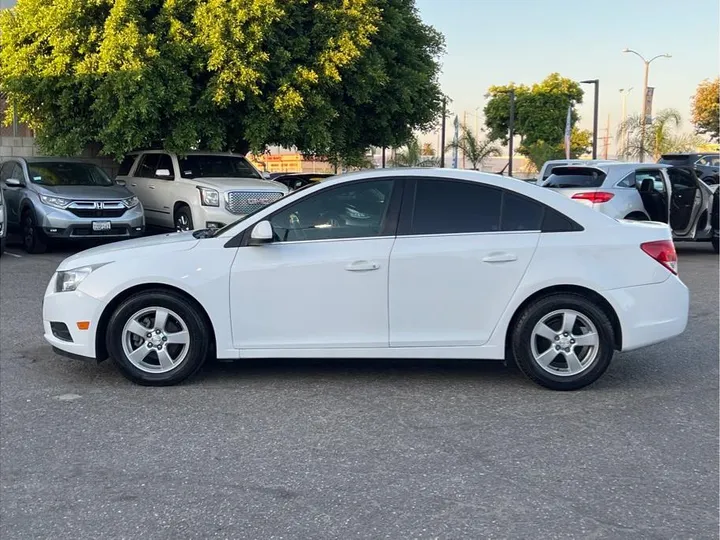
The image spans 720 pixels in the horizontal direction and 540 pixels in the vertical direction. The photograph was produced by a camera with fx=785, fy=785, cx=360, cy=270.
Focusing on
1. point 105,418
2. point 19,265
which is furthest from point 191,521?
point 19,265

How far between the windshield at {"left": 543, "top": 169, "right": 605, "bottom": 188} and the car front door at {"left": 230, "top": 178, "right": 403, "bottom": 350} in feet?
25.9

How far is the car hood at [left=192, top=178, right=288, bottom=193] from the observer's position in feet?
45.1

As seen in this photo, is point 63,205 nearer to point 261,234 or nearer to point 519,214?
point 261,234

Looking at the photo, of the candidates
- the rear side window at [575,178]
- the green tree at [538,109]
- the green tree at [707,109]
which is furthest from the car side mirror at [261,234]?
the green tree at [538,109]

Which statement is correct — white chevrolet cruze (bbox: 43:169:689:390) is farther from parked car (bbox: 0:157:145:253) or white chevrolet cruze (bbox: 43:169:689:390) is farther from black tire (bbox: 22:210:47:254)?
black tire (bbox: 22:210:47:254)

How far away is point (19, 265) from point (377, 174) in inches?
338

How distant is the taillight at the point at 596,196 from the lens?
12555 mm

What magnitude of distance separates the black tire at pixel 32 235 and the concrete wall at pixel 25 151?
20.9 ft

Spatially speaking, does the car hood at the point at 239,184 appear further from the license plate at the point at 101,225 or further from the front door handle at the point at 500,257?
the front door handle at the point at 500,257

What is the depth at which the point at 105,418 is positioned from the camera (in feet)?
16.6

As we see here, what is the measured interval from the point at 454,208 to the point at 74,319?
2.85 meters

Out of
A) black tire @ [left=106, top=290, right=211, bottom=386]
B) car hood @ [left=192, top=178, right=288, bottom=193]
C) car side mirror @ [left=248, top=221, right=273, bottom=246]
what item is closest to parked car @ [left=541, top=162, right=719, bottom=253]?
car hood @ [left=192, top=178, right=288, bottom=193]

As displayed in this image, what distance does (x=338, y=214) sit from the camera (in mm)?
5688

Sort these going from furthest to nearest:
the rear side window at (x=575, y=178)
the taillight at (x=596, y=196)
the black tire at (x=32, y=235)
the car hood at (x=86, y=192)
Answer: the black tire at (x=32, y=235) < the car hood at (x=86, y=192) < the rear side window at (x=575, y=178) < the taillight at (x=596, y=196)
